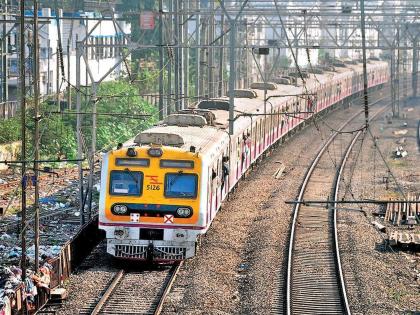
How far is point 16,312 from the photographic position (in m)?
15.0

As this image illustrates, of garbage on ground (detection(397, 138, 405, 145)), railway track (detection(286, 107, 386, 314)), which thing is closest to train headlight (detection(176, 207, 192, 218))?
railway track (detection(286, 107, 386, 314))

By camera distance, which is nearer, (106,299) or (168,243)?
(106,299)

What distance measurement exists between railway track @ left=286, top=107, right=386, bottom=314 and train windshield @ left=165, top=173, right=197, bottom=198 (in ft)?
7.39

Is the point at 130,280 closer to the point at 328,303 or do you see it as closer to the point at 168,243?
the point at 168,243

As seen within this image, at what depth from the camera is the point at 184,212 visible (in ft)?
59.9

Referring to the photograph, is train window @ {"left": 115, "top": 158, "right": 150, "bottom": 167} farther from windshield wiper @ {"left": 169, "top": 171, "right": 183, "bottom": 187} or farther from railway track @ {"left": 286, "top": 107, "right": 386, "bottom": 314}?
railway track @ {"left": 286, "top": 107, "right": 386, "bottom": 314}

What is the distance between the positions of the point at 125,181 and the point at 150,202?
593 mm

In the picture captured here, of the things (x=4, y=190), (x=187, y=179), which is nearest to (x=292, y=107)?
(x=4, y=190)

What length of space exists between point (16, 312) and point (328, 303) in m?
5.01

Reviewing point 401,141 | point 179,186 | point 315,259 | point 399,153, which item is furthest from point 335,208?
point 401,141

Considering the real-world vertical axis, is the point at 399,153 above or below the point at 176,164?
below

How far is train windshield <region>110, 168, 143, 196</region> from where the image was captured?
722 inches

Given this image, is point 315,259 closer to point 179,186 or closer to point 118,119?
point 179,186

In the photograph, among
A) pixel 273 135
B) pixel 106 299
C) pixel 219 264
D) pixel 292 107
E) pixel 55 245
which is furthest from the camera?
pixel 292 107
